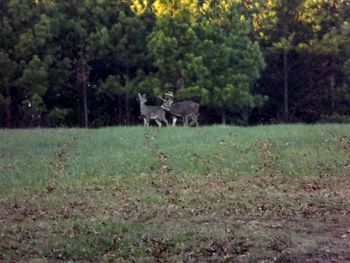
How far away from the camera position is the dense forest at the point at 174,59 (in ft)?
92.1

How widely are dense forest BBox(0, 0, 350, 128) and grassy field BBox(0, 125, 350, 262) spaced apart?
1159cm

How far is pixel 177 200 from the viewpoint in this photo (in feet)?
30.2

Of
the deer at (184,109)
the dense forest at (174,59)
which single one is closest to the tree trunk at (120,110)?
the dense forest at (174,59)

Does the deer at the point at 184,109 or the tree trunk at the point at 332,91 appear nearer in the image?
the deer at the point at 184,109

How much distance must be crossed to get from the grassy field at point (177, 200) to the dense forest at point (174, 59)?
11.6 meters

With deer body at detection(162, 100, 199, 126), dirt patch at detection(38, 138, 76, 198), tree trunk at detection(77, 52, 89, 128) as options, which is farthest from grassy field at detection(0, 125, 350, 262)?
tree trunk at detection(77, 52, 89, 128)

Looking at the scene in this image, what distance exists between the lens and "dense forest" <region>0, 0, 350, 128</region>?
2806cm

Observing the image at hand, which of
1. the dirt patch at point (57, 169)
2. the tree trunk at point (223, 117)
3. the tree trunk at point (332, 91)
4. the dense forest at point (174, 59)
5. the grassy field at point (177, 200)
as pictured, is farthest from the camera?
the tree trunk at point (332, 91)

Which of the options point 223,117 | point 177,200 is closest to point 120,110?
point 223,117

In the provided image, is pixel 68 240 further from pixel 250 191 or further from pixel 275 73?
pixel 275 73

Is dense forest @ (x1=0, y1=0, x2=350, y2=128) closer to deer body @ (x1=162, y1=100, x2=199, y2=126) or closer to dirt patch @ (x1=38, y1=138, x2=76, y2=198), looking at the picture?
deer body @ (x1=162, y1=100, x2=199, y2=126)

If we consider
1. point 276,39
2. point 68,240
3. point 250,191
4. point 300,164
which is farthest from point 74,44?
point 68,240

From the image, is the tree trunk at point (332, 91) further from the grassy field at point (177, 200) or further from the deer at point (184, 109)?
the grassy field at point (177, 200)

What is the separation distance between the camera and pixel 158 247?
6762mm
